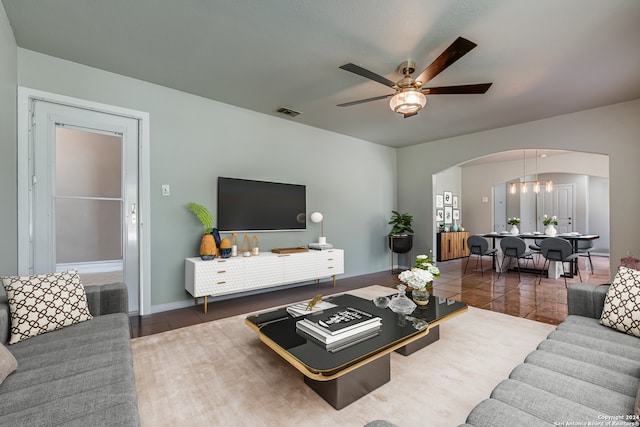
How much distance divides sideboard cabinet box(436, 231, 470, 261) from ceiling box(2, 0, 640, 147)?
171 inches

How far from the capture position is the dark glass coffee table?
154 centimetres

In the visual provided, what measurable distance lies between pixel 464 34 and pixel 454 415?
2.75 m

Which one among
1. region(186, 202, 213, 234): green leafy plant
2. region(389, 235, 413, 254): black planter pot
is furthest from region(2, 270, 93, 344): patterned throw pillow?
region(389, 235, 413, 254): black planter pot

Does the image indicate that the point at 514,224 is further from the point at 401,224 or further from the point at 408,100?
the point at 408,100

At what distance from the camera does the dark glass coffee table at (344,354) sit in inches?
60.6

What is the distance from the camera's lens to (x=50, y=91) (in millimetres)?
2838

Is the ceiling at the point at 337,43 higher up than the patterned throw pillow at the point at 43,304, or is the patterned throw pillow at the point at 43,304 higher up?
the ceiling at the point at 337,43

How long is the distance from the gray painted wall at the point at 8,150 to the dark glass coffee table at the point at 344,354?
6.98ft

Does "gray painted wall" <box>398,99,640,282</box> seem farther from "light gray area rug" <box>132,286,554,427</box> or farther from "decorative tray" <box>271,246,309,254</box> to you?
"decorative tray" <box>271,246,309,254</box>

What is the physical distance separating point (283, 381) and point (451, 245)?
22.9ft

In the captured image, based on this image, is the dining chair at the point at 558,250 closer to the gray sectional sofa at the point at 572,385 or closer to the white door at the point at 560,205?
the gray sectional sofa at the point at 572,385

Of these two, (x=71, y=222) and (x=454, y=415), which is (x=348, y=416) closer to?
(x=454, y=415)

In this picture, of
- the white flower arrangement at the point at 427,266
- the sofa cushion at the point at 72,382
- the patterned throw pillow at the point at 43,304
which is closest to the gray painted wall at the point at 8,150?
the patterned throw pillow at the point at 43,304

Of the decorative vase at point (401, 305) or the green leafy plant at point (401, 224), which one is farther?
the green leafy plant at point (401, 224)
